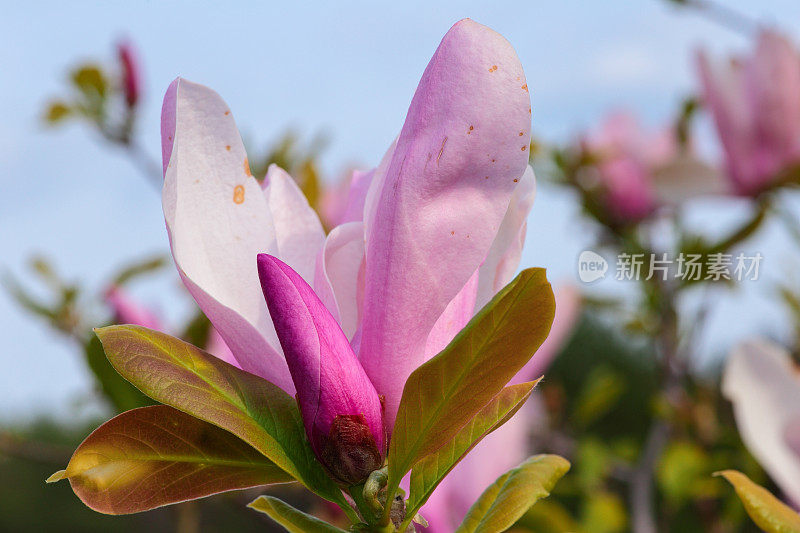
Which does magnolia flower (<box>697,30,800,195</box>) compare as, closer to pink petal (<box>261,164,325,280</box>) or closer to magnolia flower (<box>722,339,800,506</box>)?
magnolia flower (<box>722,339,800,506</box>)

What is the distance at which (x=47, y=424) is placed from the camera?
22.7 ft

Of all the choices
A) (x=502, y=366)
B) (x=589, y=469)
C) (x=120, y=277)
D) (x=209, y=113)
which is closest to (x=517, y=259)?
(x=502, y=366)

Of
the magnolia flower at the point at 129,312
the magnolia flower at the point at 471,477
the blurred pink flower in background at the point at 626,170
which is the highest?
the magnolia flower at the point at 129,312

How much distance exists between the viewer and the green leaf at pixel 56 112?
1.82 m

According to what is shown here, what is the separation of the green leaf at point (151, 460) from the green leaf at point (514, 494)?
114mm

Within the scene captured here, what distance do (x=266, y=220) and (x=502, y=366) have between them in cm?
15

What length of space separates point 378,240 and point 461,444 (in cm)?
12

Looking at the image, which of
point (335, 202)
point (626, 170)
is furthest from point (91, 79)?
point (626, 170)

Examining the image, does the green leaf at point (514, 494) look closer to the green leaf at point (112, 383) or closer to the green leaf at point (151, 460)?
the green leaf at point (151, 460)

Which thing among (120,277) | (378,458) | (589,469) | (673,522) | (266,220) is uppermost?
(266,220)

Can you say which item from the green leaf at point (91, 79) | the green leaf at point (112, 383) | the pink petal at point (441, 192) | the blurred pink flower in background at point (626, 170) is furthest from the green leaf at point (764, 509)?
the green leaf at point (91, 79)

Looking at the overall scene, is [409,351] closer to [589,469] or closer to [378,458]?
[378,458]

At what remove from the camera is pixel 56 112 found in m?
1.82

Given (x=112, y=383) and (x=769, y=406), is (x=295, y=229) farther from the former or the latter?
(x=112, y=383)
